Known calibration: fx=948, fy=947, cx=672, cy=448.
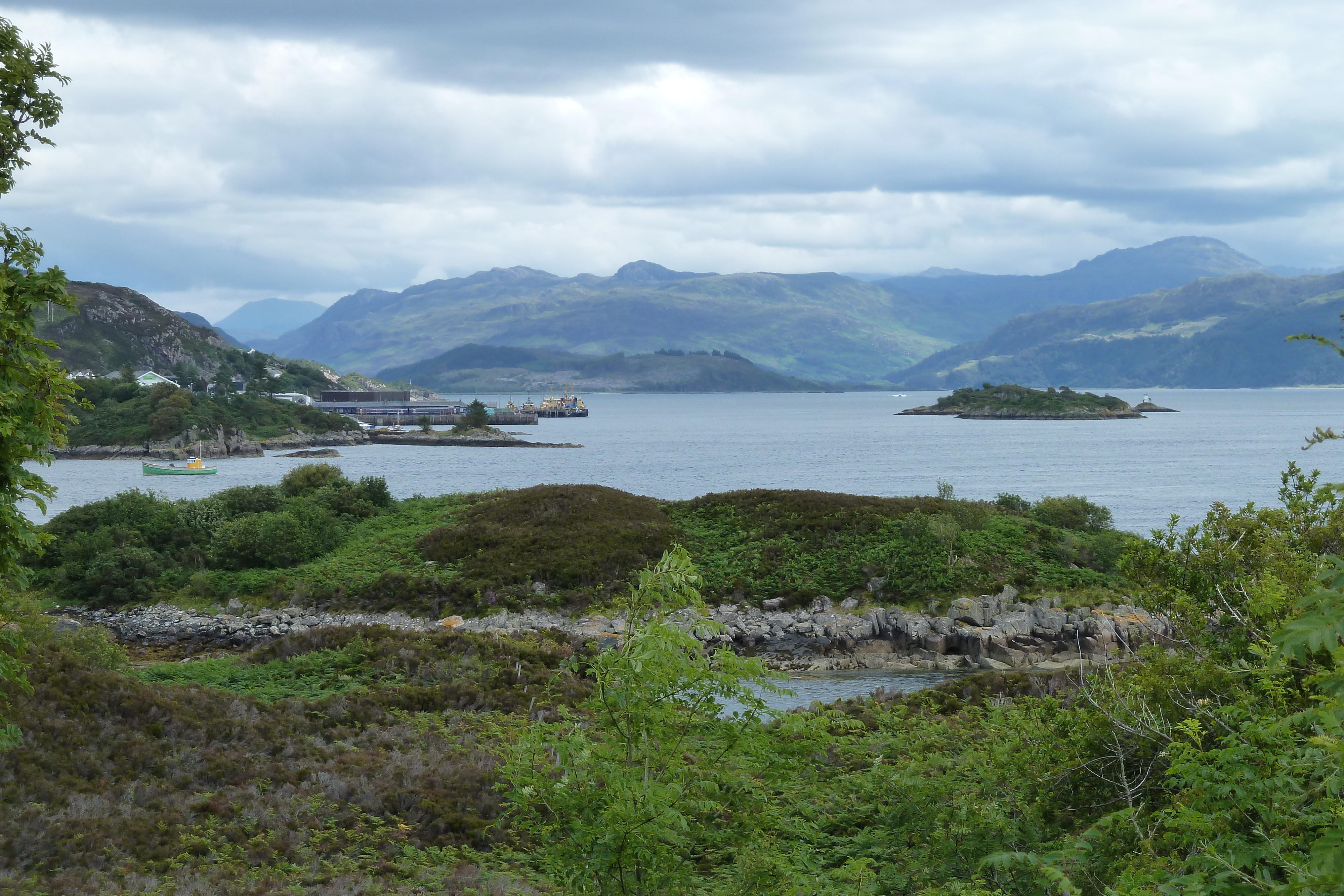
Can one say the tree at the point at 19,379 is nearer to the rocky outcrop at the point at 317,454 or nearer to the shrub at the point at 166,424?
the rocky outcrop at the point at 317,454

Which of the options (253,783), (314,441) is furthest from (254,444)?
(253,783)

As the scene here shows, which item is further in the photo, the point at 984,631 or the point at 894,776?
the point at 984,631

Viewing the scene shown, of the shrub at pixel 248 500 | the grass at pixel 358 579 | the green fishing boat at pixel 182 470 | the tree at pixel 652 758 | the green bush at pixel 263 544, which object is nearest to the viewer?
the tree at pixel 652 758

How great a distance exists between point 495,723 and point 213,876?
6.49m

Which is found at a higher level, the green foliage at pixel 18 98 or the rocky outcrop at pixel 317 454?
the green foliage at pixel 18 98

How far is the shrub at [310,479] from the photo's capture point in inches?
1646

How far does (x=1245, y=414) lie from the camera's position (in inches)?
7766

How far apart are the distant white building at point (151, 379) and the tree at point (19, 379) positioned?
514ft

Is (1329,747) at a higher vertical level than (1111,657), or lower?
higher

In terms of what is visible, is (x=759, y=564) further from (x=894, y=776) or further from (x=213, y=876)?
(x=213, y=876)

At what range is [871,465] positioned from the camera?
97.6m

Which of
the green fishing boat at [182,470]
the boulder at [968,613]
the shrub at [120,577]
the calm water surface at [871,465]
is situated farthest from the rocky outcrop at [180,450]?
the boulder at [968,613]

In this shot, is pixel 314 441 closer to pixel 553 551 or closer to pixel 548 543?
pixel 548 543

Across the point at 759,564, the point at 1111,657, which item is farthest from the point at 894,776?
the point at 759,564
